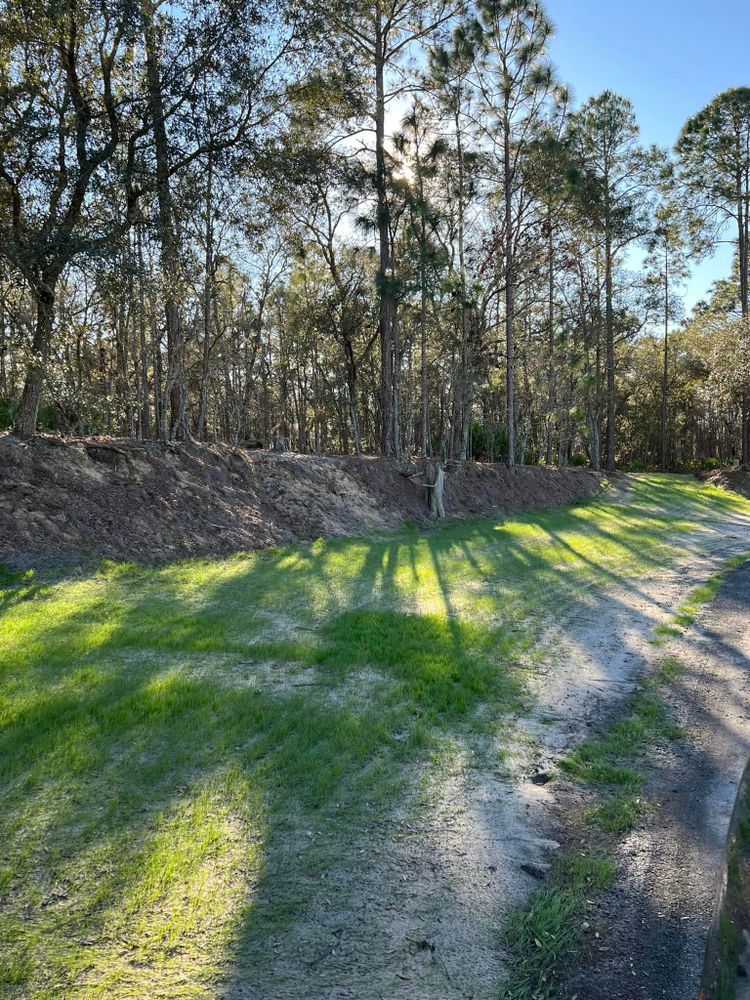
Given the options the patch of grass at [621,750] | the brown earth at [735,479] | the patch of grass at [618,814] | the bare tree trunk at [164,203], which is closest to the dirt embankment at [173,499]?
the bare tree trunk at [164,203]

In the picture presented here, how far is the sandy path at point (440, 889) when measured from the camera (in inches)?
78.2

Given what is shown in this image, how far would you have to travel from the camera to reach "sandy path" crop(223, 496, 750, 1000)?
6.52ft

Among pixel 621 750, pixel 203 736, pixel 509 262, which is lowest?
pixel 621 750

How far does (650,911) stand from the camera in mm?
2318

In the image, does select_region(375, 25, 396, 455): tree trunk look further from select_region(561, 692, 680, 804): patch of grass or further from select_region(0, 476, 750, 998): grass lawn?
select_region(561, 692, 680, 804): patch of grass

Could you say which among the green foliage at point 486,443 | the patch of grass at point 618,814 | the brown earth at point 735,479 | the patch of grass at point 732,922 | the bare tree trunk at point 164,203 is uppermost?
the bare tree trunk at point 164,203

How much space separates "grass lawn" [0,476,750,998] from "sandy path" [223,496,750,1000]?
139 millimetres

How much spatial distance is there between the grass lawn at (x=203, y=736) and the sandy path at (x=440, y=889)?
14 centimetres

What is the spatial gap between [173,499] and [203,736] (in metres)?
7.41

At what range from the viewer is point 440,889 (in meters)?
2.42

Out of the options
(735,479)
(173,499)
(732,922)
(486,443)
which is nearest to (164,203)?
(173,499)

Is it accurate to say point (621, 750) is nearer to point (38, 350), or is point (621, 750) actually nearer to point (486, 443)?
point (38, 350)

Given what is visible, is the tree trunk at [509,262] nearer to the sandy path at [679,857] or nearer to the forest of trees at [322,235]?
the forest of trees at [322,235]

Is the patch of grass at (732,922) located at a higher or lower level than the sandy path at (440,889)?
higher
